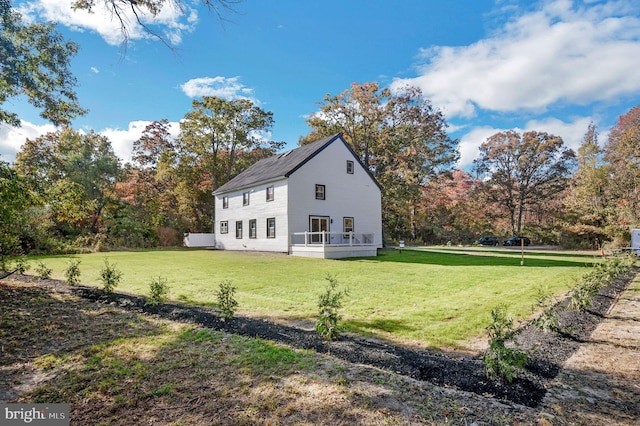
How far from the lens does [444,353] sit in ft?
12.9

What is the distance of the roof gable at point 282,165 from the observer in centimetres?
2070

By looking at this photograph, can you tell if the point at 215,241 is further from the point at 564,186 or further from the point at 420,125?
the point at 564,186

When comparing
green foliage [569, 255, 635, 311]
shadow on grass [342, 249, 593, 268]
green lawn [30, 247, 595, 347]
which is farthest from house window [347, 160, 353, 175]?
green foliage [569, 255, 635, 311]

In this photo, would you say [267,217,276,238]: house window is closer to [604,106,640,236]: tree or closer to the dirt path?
the dirt path

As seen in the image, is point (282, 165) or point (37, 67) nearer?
point (37, 67)

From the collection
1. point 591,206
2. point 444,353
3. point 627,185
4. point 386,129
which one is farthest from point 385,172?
point 444,353

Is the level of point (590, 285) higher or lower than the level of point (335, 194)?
lower

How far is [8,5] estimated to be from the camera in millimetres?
7844

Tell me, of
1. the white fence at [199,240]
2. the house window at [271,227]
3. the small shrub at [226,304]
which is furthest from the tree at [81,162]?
the small shrub at [226,304]

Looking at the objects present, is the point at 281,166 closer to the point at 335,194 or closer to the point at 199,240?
Result: the point at 335,194

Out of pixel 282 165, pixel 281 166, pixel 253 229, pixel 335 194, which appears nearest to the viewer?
pixel 335 194

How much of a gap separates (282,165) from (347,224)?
6396 millimetres

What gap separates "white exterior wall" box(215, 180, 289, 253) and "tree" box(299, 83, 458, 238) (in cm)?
999

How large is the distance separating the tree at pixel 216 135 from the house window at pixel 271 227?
14685mm
